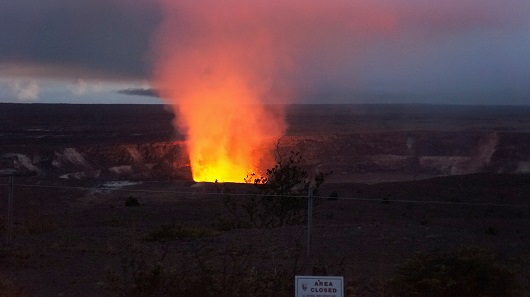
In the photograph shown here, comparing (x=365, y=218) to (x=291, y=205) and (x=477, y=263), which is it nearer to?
(x=291, y=205)

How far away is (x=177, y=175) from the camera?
50094 millimetres

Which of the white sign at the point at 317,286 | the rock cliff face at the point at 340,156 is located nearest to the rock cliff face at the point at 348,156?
the rock cliff face at the point at 340,156

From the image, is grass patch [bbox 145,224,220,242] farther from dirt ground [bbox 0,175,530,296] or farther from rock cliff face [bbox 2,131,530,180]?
rock cliff face [bbox 2,131,530,180]

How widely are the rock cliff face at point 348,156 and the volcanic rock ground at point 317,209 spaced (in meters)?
0.12

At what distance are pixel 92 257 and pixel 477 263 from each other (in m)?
7.43

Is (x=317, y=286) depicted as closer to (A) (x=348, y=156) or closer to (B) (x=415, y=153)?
(A) (x=348, y=156)

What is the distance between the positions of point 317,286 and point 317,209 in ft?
72.7

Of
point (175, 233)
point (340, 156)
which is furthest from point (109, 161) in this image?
point (175, 233)

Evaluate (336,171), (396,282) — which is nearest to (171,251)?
(396,282)

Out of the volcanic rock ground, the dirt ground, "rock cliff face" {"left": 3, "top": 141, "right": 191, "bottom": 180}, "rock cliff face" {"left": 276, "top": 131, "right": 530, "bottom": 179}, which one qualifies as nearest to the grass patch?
the dirt ground

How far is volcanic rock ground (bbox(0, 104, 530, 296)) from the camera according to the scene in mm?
12648

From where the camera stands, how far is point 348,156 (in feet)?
211

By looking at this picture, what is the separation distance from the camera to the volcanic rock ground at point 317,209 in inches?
498

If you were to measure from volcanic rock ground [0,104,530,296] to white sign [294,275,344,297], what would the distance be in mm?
3107
